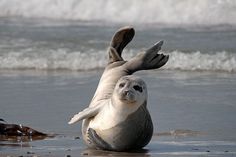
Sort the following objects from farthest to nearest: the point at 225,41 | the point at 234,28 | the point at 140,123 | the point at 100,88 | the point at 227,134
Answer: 1. the point at 234,28
2. the point at 225,41
3. the point at 227,134
4. the point at 100,88
5. the point at 140,123

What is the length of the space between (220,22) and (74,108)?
344 inches

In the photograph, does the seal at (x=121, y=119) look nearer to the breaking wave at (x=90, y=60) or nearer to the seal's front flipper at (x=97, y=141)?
the seal's front flipper at (x=97, y=141)

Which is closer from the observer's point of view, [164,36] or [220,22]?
[164,36]

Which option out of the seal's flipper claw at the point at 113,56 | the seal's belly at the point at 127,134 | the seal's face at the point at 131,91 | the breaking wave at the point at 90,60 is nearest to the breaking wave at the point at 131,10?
the breaking wave at the point at 90,60

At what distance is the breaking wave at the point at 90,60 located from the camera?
1293cm

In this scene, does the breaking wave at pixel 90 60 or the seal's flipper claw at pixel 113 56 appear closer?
the seal's flipper claw at pixel 113 56

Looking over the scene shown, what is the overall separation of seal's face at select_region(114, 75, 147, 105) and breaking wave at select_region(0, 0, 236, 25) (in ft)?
36.6

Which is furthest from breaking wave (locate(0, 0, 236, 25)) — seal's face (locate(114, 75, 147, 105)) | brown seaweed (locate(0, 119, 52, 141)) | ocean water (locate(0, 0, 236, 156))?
seal's face (locate(114, 75, 147, 105))

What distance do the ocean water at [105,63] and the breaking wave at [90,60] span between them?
0.01 m

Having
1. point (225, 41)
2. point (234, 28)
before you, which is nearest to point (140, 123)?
point (225, 41)

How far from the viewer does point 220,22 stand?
17.9m

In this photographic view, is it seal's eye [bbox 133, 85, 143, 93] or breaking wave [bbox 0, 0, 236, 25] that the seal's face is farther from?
breaking wave [bbox 0, 0, 236, 25]

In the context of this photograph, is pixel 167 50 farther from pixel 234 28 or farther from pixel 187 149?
pixel 187 149

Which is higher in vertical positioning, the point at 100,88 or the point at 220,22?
the point at 100,88
